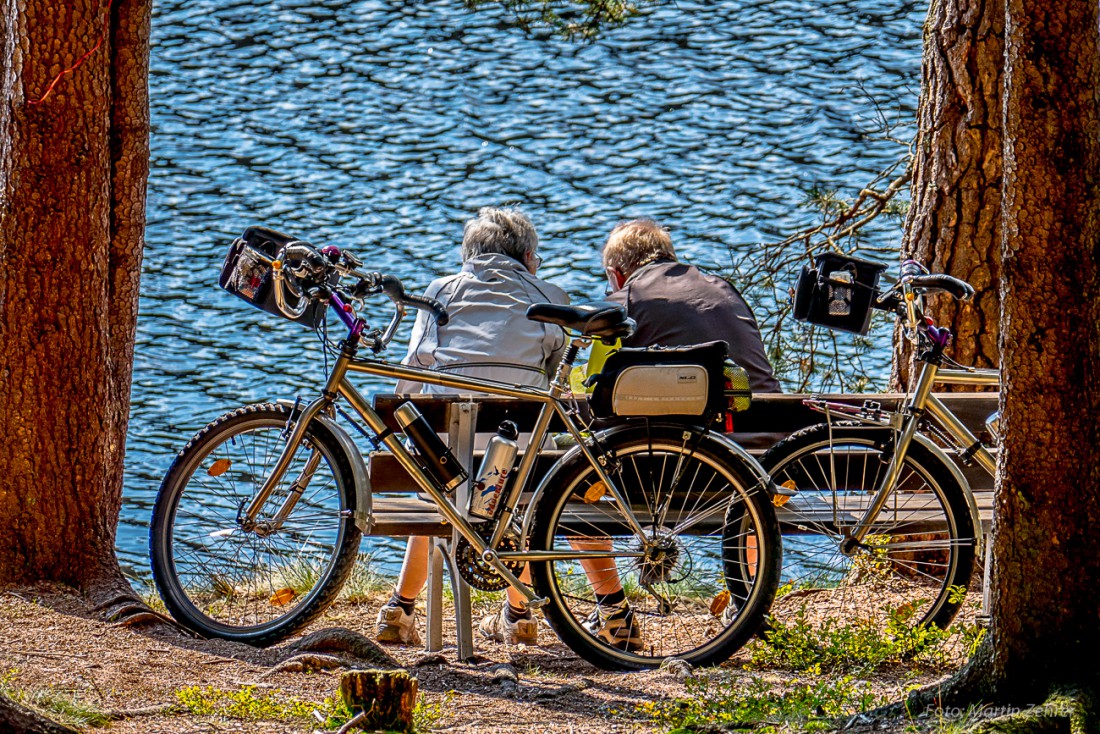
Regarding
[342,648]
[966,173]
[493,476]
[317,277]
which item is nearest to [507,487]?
[493,476]

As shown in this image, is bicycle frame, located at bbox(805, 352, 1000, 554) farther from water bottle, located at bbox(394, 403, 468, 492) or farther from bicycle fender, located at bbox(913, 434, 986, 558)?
water bottle, located at bbox(394, 403, 468, 492)

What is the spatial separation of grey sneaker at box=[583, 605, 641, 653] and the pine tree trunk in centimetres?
148

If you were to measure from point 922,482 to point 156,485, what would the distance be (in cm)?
769

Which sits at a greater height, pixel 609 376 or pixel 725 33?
pixel 725 33

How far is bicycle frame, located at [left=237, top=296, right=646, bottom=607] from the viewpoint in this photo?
420 centimetres

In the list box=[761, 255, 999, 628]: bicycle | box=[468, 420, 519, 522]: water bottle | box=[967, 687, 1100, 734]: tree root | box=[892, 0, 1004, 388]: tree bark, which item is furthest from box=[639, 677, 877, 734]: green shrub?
box=[892, 0, 1004, 388]: tree bark

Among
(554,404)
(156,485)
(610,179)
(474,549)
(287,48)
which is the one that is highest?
(287,48)

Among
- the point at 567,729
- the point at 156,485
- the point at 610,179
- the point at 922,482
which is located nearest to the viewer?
the point at 567,729

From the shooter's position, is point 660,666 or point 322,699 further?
point 660,666

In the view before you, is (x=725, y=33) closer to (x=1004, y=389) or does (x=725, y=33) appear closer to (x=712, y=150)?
(x=712, y=150)

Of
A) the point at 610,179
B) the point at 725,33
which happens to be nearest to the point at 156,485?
the point at 610,179

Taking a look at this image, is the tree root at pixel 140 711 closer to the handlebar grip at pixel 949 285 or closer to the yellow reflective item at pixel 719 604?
the yellow reflective item at pixel 719 604

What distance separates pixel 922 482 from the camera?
15.3 feet

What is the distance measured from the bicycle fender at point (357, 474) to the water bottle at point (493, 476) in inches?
12.6
